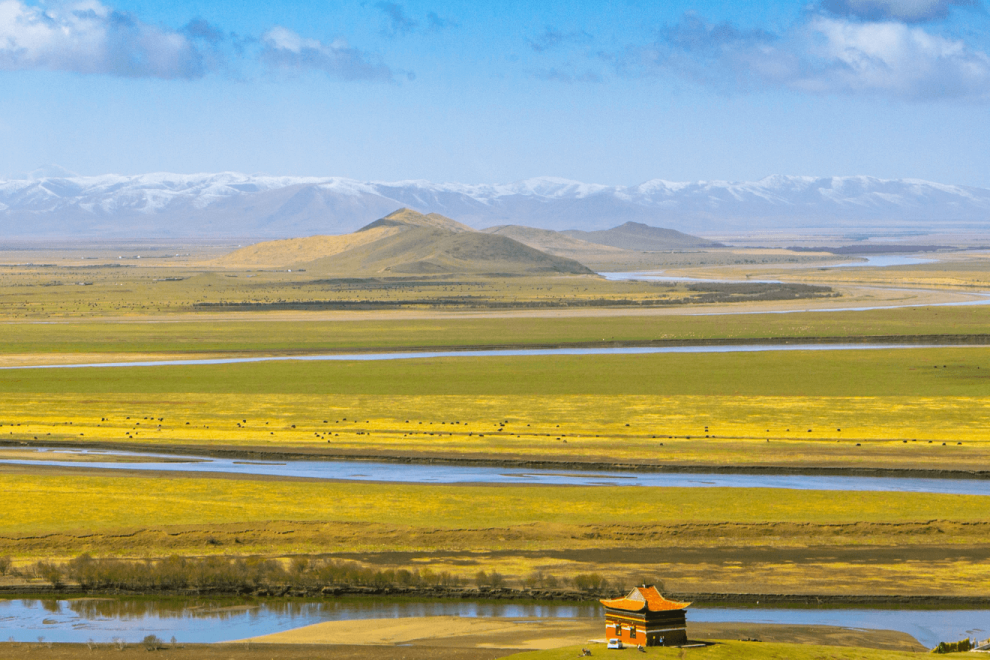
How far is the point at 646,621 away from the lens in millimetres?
20547

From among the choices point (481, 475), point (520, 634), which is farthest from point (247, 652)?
point (481, 475)

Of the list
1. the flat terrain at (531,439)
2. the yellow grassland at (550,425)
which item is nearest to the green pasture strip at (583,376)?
the flat terrain at (531,439)

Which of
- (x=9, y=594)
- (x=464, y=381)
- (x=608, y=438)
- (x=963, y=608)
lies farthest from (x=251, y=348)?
(x=963, y=608)

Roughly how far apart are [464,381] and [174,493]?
93.1ft

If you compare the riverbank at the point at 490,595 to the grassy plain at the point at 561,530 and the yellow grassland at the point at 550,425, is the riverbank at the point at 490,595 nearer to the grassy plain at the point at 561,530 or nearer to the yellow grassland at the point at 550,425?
the grassy plain at the point at 561,530

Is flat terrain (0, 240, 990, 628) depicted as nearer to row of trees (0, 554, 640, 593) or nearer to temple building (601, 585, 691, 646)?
row of trees (0, 554, 640, 593)

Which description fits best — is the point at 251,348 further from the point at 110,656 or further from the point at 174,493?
the point at 110,656

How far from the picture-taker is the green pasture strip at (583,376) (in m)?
60.5

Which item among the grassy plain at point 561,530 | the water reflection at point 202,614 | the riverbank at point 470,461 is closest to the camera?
the water reflection at point 202,614

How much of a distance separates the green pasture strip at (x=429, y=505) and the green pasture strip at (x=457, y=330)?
146 ft

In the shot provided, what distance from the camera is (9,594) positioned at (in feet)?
91.7

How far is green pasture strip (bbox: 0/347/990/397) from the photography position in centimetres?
6053

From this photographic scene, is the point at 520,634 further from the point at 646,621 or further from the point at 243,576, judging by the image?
the point at 243,576

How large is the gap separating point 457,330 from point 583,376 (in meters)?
30.3
